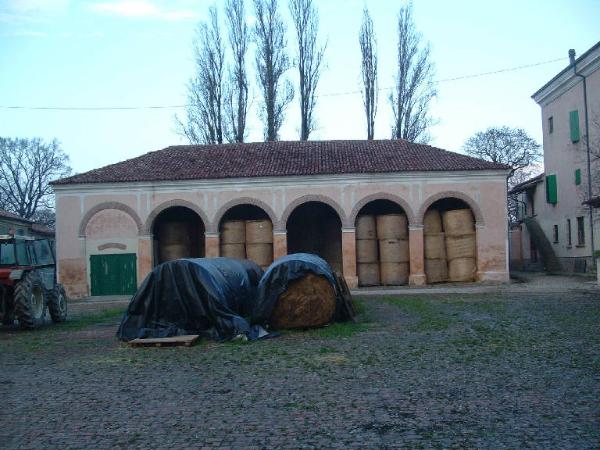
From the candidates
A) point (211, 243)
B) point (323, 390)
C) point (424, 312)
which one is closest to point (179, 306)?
point (323, 390)

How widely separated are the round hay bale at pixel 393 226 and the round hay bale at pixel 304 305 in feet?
46.0

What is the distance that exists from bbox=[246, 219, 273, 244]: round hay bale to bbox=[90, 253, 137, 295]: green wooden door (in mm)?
5338

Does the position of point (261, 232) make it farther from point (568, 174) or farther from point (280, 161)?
point (568, 174)

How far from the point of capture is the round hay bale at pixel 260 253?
28.3 m

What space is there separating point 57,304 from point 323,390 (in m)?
11.9

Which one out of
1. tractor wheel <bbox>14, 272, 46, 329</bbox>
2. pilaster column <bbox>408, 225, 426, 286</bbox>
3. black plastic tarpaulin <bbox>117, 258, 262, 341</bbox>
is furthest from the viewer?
pilaster column <bbox>408, 225, 426, 286</bbox>

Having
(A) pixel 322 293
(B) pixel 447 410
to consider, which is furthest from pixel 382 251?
(B) pixel 447 410

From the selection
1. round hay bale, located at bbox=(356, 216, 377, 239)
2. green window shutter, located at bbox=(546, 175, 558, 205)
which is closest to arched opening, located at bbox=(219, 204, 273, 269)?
round hay bale, located at bbox=(356, 216, 377, 239)

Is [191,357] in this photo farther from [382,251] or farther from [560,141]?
[560,141]

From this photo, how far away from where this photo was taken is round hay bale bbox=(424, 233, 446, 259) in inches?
1102

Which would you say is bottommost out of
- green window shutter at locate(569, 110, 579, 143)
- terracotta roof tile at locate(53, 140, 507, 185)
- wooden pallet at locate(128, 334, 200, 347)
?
wooden pallet at locate(128, 334, 200, 347)

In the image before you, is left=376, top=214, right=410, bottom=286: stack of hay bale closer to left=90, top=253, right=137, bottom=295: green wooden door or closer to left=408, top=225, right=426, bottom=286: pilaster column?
left=408, top=225, right=426, bottom=286: pilaster column

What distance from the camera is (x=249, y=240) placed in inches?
1118

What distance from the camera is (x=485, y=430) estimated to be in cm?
588
